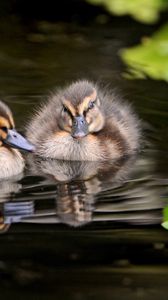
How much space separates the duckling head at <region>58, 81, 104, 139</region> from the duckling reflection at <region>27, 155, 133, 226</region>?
22cm

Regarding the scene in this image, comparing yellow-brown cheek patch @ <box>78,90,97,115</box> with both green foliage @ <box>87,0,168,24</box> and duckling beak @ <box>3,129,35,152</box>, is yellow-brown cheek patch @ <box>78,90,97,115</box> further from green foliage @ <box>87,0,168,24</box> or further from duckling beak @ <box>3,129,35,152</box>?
green foliage @ <box>87,0,168,24</box>

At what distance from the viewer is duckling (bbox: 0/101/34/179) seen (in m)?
4.93

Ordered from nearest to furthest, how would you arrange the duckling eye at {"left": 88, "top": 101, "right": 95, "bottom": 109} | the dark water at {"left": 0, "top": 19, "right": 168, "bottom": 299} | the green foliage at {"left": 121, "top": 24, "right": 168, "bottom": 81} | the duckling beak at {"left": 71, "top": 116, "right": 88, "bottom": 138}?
the green foliage at {"left": 121, "top": 24, "right": 168, "bottom": 81}
the dark water at {"left": 0, "top": 19, "right": 168, "bottom": 299}
the duckling beak at {"left": 71, "top": 116, "right": 88, "bottom": 138}
the duckling eye at {"left": 88, "top": 101, "right": 95, "bottom": 109}

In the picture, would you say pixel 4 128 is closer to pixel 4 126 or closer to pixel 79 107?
pixel 4 126

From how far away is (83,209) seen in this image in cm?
422

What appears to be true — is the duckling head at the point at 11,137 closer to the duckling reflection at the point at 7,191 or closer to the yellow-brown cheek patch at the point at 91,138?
the duckling reflection at the point at 7,191

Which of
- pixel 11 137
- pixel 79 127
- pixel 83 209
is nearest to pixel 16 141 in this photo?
pixel 11 137

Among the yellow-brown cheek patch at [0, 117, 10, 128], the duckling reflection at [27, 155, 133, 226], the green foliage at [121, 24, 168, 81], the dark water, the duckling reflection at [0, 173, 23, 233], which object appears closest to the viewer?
the green foliage at [121, 24, 168, 81]

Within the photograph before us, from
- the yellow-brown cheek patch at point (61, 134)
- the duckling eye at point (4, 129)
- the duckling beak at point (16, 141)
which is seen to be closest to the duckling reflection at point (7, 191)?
the duckling beak at point (16, 141)

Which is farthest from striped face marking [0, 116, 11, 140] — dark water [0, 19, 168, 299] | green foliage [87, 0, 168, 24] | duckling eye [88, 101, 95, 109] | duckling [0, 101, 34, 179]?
green foliage [87, 0, 168, 24]

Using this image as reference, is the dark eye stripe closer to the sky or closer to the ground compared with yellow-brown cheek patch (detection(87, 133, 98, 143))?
closer to the sky

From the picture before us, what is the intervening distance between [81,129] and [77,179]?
0.39m

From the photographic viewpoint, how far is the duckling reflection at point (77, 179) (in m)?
4.17

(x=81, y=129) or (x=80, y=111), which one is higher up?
(x=80, y=111)
